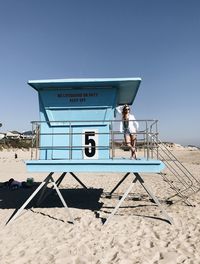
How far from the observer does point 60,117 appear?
36.1 feet

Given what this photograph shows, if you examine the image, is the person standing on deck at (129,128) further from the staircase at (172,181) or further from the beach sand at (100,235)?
the beach sand at (100,235)

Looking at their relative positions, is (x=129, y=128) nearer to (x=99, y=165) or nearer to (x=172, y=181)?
(x=99, y=165)

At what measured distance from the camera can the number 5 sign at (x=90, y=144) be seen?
34.7 feet

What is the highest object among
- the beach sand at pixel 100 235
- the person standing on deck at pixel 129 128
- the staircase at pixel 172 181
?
the person standing on deck at pixel 129 128

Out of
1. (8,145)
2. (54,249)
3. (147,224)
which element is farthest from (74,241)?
(8,145)

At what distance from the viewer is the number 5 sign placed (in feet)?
34.7

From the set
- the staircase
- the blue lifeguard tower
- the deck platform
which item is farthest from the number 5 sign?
the staircase

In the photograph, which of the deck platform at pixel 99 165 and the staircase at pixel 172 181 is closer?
the deck platform at pixel 99 165

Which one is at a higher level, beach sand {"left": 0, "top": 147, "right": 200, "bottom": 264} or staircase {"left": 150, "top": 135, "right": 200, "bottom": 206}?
staircase {"left": 150, "top": 135, "right": 200, "bottom": 206}

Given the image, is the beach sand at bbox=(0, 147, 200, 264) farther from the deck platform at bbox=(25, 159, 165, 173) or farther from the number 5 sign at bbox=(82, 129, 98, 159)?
the number 5 sign at bbox=(82, 129, 98, 159)

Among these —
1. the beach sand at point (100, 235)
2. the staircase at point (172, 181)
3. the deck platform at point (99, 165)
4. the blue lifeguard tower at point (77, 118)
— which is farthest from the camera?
the staircase at point (172, 181)

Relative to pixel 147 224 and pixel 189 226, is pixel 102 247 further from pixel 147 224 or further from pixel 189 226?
pixel 189 226

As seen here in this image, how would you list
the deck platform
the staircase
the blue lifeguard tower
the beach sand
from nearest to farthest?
the beach sand < the deck platform < the blue lifeguard tower < the staircase

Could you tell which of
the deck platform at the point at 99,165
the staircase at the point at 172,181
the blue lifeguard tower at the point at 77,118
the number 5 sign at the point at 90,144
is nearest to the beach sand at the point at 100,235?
the staircase at the point at 172,181
